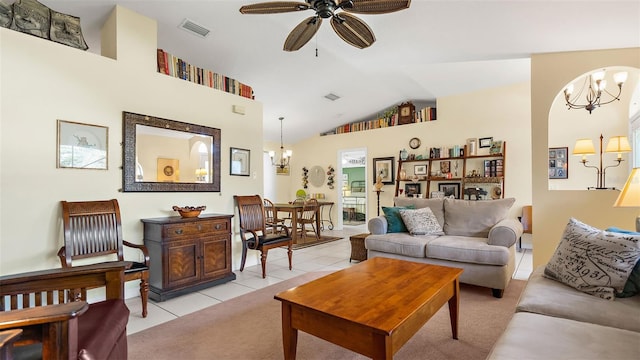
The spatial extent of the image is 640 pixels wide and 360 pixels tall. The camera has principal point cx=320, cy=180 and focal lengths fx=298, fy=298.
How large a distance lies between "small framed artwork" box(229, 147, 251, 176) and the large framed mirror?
0.74 feet

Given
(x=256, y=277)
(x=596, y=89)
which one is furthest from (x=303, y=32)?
(x=596, y=89)

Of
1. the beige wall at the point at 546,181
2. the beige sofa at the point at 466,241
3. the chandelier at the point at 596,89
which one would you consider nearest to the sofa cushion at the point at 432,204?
the beige sofa at the point at 466,241

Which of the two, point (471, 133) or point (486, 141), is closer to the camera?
point (486, 141)

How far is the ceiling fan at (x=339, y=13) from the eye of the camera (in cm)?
204

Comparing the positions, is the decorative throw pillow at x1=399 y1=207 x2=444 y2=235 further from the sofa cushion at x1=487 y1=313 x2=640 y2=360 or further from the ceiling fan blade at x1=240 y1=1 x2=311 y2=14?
the ceiling fan blade at x1=240 y1=1 x2=311 y2=14

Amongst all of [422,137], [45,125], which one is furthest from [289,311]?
[422,137]

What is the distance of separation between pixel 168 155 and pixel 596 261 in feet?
12.3

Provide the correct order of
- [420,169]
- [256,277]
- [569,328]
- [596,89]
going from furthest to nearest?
[420,169] → [596,89] → [256,277] → [569,328]

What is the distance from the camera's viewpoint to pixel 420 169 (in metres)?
6.13

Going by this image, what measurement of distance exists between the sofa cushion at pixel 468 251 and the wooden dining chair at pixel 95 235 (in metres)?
2.82

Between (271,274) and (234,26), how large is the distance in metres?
2.95

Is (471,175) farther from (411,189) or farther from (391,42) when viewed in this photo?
→ (391,42)

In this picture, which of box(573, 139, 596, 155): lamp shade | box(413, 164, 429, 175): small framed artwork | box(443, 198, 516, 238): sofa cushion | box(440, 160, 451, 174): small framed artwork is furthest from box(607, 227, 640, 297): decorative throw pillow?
box(413, 164, 429, 175): small framed artwork

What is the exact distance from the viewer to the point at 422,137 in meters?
6.11
